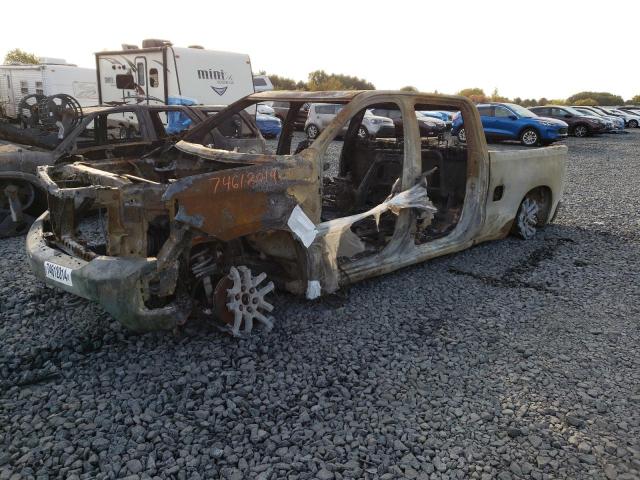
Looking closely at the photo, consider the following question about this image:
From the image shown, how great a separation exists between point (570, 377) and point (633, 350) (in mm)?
705

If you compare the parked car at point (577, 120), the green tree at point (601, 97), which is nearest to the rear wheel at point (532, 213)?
the parked car at point (577, 120)

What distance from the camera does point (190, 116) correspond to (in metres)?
6.98

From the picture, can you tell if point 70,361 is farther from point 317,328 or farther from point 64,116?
point 64,116

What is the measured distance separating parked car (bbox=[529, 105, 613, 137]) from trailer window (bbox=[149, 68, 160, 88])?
18.1 metres

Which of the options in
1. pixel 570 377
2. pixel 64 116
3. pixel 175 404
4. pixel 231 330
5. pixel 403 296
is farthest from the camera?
pixel 64 116

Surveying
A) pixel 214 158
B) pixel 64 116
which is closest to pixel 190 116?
pixel 64 116

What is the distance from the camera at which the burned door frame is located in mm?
3943

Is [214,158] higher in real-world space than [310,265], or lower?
higher

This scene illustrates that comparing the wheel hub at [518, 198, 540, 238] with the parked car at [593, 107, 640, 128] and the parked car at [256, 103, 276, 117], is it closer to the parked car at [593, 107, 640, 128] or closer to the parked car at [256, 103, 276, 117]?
the parked car at [256, 103, 276, 117]

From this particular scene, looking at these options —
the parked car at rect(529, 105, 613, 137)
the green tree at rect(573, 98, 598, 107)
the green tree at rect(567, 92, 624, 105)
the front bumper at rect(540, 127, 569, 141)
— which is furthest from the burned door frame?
the green tree at rect(567, 92, 624, 105)

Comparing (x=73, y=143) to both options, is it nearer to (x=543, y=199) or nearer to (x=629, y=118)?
(x=543, y=199)

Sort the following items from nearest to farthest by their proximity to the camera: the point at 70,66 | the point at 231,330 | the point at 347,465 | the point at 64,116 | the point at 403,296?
1. the point at 347,465
2. the point at 231,330
3. the point at 403,296
4. the point at 64,116
5. the point at 70,66

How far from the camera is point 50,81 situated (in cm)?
1678

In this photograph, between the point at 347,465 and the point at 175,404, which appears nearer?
the point at 347,465
